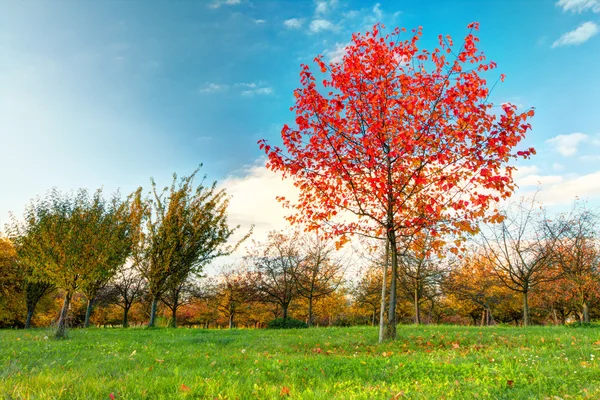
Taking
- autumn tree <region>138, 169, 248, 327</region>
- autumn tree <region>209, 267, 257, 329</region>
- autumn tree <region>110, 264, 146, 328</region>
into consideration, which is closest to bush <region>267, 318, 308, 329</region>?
autumn tree <region>138, 169, 248, 327</region>

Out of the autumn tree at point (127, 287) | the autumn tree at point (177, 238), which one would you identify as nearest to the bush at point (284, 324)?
the autumn tree at point (177, 238)

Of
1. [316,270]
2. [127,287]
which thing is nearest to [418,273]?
[316,270]

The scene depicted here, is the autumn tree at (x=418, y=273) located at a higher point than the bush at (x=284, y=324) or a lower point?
higher

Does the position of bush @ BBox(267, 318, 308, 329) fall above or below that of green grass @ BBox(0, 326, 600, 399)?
below

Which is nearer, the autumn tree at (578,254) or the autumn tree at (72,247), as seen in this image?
the autumn tree at (72,247)

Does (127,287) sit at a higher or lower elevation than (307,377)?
lower

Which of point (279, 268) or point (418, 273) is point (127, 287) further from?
point (418, 273)

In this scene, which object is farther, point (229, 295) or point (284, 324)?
point (229, 295)

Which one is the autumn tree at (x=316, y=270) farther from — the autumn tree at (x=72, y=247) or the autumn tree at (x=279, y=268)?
the autumn tree at (x=72, y=247)

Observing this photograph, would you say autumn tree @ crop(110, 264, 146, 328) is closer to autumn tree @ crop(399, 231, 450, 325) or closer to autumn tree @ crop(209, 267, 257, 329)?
autumn tree @ crop(209, 267, 257, 329)

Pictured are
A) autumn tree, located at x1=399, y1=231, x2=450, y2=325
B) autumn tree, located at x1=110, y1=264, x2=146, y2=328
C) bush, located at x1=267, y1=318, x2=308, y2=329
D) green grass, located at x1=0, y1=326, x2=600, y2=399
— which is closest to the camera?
green grass, located at x1=0, y1=326, x2=600, y2=399

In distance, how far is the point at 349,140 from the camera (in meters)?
11.4

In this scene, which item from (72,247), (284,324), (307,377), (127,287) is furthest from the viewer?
(127,287)

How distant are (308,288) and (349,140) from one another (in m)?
23.5
